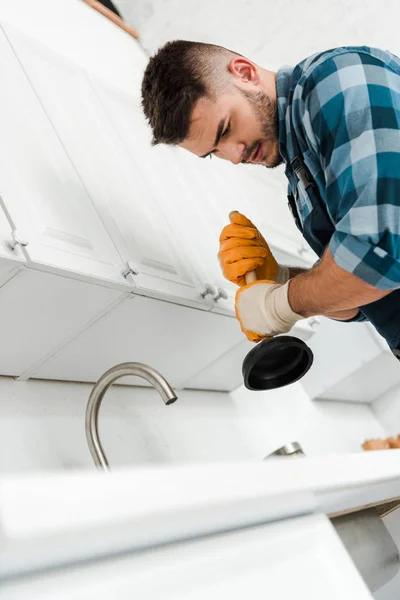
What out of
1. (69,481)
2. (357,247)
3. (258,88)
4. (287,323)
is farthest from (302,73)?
(69,481)

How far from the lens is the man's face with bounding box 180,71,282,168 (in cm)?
125

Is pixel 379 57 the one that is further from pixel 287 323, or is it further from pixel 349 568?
pixel 349 568

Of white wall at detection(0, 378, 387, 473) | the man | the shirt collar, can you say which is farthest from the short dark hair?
white wall at detection(0, 378, 387, 473)

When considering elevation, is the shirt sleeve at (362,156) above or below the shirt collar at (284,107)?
below

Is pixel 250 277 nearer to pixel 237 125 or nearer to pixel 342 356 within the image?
pixel 237 125

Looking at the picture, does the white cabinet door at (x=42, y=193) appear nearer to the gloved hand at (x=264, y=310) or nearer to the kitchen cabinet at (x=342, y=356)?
the gloved hand at (x=264, y=310)

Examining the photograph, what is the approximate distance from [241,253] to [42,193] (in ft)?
1.66

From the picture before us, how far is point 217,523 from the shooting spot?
70 centimetres

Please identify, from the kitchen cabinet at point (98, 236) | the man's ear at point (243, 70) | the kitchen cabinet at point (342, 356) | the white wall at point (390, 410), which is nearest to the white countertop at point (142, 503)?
the kitchen cabinet at point (98, 236)

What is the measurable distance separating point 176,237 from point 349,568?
1.04 m

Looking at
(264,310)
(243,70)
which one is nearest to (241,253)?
(264,310)

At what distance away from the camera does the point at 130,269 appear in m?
1.31

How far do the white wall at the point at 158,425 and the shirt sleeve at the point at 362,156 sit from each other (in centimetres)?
83

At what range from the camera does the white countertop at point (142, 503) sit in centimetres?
47
